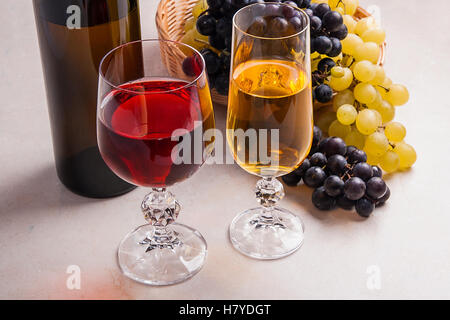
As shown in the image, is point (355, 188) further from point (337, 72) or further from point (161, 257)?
point (161, 257)

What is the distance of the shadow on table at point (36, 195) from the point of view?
45.8 inches

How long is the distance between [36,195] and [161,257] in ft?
0.97

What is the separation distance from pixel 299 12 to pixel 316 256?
415 millimetres

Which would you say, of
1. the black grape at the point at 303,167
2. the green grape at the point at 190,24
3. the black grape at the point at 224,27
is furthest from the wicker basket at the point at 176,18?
the black grape at the point at 303,167

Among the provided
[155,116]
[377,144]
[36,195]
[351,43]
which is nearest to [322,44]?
[351,43]

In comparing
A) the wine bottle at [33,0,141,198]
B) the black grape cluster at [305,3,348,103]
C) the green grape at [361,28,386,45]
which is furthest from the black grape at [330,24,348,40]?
the wine bottle at [33,0,141,198]

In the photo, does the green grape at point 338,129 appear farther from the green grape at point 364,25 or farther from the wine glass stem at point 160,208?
the wine glass stem at point 160,208

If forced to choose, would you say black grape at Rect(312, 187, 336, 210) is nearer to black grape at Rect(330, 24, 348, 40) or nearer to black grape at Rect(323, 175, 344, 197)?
black grape at Rect(323, 175, 344, 197)

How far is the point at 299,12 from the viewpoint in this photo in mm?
989

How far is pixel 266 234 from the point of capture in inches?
44.0

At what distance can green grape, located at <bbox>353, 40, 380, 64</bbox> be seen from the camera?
1.28m

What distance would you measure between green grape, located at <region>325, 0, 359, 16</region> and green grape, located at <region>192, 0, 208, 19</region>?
0.28 m
